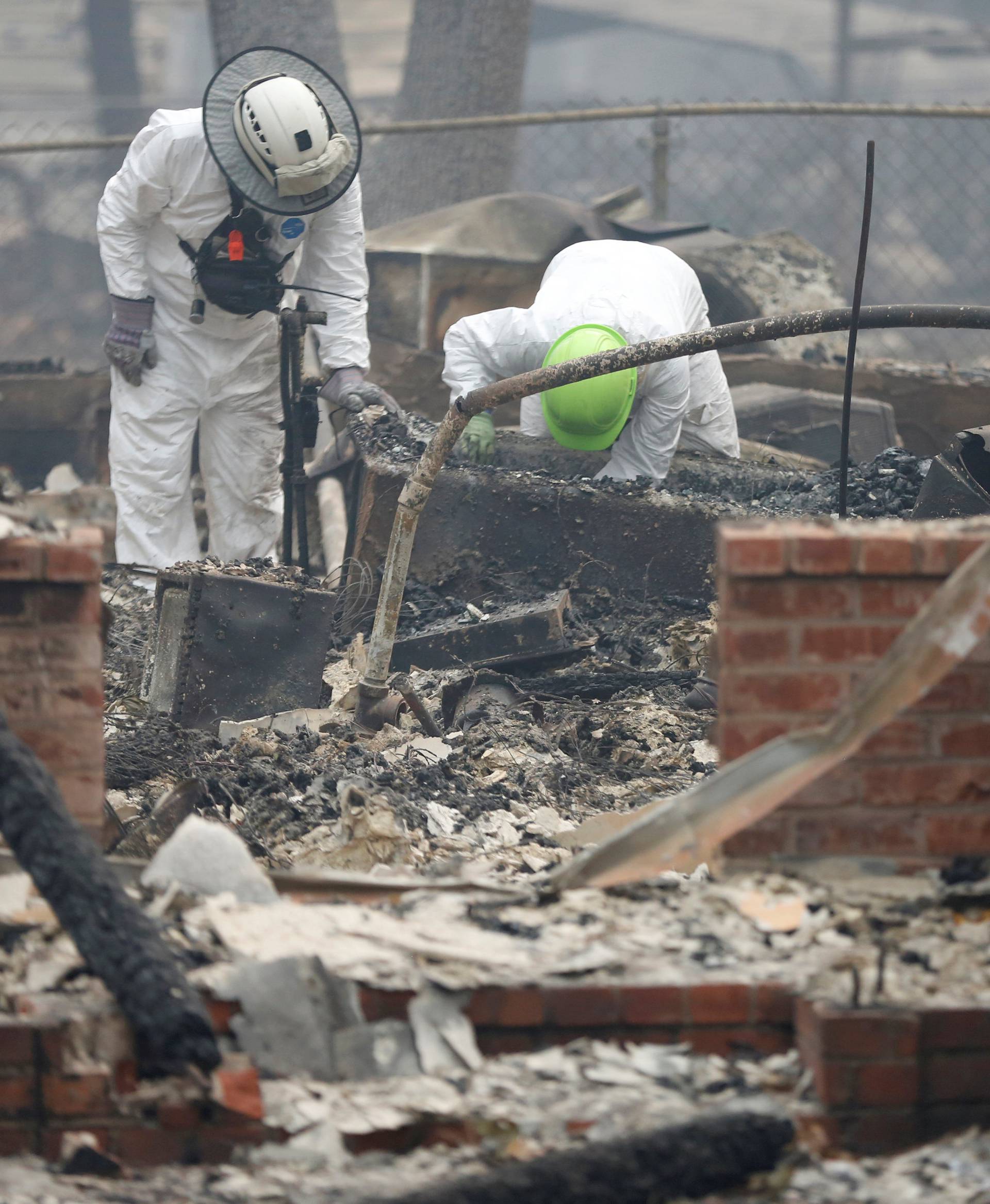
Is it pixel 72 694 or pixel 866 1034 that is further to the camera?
pixel 72 694

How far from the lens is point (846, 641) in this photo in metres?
2.65

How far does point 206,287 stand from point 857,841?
15.9ft

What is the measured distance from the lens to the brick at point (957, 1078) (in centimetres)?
233

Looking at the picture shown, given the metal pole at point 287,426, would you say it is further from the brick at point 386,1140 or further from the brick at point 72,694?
the brick at point 386,1140

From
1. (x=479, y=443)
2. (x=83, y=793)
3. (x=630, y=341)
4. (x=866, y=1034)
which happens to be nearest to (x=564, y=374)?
(x=630, y=341)

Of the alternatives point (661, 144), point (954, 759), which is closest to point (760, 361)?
point (661, 144)

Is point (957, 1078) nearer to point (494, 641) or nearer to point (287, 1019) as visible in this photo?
point (287, 1019)

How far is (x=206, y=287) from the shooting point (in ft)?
21.6

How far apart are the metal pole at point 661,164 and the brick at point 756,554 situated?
23.9 feet

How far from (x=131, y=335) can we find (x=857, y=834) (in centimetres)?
508

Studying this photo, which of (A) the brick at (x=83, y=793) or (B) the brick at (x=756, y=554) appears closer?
(B) the brick at (x=756, y=554)

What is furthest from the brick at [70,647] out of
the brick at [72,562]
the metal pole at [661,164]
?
the metal pole at [661,164]

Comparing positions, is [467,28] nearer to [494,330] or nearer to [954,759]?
[494,330]

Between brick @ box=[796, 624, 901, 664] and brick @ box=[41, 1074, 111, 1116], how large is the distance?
1.46 meters
